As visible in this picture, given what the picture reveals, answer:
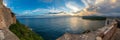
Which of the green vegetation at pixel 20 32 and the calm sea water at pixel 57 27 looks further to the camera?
the calm sea water at pixel 57 27

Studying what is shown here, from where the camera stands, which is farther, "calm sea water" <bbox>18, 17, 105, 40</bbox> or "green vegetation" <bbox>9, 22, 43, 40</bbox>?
"calm sea water" <bbox>18, 17, 105, 40</bbox>

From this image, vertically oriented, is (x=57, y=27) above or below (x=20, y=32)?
below

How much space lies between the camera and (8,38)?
626cm

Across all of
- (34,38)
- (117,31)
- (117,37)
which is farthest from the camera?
(34,38)

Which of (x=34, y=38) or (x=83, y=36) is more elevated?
(x=83, y=36)

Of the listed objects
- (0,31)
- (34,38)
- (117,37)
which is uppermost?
(0,31)

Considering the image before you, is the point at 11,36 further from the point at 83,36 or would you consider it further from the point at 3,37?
the point at 83,36

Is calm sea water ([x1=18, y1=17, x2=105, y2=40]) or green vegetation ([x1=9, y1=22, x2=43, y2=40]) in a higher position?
green vegetation ([x1=9, y1=22, x2=43, y2=40])

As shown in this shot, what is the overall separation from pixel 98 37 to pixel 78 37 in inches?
25.2

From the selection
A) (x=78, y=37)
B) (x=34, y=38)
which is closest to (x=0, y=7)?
(x=34, y=38)

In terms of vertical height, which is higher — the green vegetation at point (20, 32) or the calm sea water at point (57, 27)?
the green vegetation at point (20, 32)

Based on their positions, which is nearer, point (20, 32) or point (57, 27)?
point (20, 32)

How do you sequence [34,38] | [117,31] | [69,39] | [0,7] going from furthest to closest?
[34,38] → [0,7] → [117,31] → [69,39]

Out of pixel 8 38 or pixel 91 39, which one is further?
pixel 91 39
